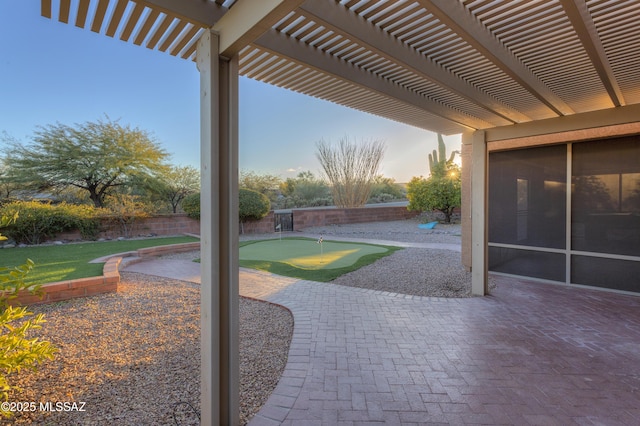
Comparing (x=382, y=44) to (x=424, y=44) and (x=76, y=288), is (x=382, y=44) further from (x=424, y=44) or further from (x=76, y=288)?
(x=76, y=288)

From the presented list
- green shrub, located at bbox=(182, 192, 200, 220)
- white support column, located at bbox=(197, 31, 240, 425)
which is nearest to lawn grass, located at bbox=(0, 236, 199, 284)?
green shrub, located at bbox=(182, 192, 200, 220)

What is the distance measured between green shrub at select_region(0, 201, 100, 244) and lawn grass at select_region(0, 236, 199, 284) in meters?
0.80

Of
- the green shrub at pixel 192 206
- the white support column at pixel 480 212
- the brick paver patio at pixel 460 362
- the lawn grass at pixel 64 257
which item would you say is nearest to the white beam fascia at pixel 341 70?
the white support column at pixel 480 212

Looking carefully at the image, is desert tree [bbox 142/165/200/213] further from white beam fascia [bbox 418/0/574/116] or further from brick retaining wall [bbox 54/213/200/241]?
white beam fascia [bbox 418/0/574/116]

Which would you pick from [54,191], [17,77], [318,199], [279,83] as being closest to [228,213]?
[279,83]

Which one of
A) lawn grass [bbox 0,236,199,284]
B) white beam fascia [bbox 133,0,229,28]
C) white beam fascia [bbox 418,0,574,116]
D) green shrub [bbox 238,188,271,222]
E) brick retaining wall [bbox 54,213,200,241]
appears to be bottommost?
lawn grass [bbox 0,236,199,284]

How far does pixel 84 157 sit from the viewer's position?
1227 centimetres

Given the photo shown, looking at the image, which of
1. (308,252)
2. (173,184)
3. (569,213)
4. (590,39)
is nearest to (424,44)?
(590,39)

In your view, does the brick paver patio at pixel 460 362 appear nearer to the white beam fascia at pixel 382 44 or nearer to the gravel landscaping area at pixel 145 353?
the gravel landscaping area at pixel 145 353

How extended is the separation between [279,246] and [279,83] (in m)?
6.34

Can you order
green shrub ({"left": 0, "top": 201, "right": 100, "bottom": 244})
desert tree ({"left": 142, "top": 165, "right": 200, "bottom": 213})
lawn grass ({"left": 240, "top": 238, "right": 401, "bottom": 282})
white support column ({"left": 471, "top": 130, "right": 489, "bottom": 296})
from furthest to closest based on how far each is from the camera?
1. desert tree ({"left": 142, "top": 165, "right": 200, "bottom": 213})
2. green shrub ({"left": 0, "top": 201, "right": 100, "bottom": 244})
3. lawn grass ({"left": 240, "top": 238, "right": 401, "bottom": 282})
4. white support column ({"left": 471, "top": 130, "right": 489, "bottom": 296})

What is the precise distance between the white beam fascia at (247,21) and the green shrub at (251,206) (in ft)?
32.9

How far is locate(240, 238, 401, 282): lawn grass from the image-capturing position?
6148 millimetres

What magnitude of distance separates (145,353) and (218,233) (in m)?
1.83
